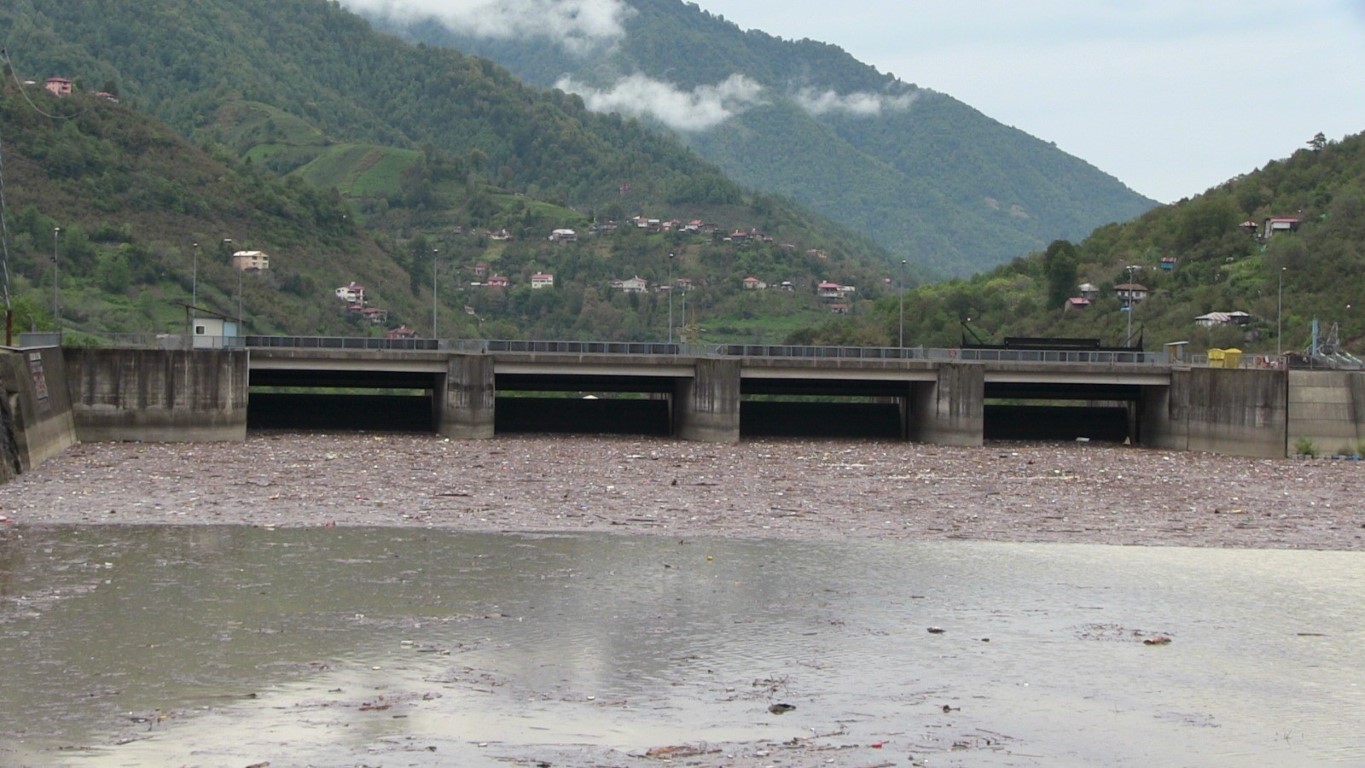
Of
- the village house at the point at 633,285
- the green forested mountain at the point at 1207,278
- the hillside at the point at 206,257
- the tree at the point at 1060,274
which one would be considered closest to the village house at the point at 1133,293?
the green forested mountain at the point at 1207,278

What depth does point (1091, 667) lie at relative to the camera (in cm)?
2270

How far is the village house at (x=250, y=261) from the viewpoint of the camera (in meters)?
129

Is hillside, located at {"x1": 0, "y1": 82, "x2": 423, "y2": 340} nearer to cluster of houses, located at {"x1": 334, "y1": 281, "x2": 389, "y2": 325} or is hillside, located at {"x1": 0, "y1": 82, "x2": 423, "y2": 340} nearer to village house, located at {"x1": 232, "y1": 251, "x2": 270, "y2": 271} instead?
village house, located at {"x1": 232, "y1": 251, "x2": 270, "y2": 271}

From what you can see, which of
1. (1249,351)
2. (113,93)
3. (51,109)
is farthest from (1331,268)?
(113,93)

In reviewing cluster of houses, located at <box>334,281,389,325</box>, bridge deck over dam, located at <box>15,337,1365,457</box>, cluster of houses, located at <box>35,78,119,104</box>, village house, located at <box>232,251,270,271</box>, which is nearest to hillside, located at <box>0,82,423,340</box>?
village house, located at <box>232,251,270,271</box>

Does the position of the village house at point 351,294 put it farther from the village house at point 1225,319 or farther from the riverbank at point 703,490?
the riverbank at point 703,490

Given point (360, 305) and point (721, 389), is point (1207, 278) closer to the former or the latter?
point (360, 305)

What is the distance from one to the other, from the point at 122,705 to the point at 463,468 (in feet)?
104

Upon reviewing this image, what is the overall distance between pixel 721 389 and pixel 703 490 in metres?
19.9

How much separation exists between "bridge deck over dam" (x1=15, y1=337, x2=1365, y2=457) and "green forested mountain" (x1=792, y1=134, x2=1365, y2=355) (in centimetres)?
2730

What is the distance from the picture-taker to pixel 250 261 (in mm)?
131375

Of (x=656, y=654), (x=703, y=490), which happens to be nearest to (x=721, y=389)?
(x=703, y=490)

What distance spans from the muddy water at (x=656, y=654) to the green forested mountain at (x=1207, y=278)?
228 ft

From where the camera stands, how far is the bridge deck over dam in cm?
5819
